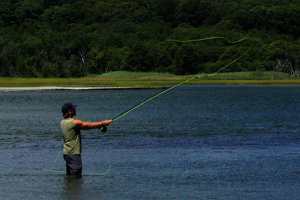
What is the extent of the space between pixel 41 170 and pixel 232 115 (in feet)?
81.6

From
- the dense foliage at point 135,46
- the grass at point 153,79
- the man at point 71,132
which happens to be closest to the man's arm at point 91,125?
the man at point 71,132

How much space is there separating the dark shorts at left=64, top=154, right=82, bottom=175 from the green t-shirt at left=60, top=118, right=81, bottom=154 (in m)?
0.15

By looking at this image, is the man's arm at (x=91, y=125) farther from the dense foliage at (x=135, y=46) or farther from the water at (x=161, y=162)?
the dense foliage at (x=135, y=46)

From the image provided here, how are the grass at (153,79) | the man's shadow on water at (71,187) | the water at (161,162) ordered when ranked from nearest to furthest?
the man's shadow on water at (71,187) → the water at (161,162) → the grass at (153,79)

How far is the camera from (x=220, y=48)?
121m

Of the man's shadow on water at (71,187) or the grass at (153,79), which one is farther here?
the grass at (153,79)

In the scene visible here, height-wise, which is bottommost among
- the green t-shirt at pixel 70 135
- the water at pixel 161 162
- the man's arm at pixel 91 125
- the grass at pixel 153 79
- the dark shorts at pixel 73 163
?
the grass at pixel 153 79

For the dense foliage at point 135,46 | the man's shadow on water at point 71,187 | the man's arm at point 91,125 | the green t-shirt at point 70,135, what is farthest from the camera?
the dense foliage at point 135,46

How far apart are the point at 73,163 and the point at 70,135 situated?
906 millimetres

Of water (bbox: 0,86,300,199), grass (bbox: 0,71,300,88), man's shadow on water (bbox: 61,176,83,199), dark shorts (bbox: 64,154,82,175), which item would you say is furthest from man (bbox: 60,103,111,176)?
grass (bbox: 0,71,300,88)

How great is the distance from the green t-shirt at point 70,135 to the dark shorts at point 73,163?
5.7 inches

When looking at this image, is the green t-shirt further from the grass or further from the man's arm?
the grass

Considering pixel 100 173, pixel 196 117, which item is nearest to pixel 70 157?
pixel 100 173

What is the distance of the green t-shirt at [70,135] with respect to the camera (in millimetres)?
11984
